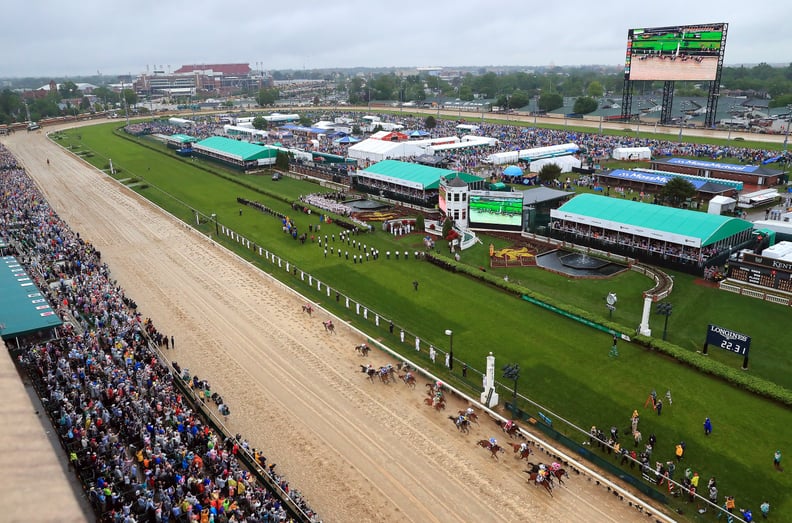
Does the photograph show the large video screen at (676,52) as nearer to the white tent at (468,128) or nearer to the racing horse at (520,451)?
the white tent at (468,128)

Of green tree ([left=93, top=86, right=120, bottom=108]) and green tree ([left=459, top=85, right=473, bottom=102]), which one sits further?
green tree ([left=93, top=86, right=120, bottom=108])

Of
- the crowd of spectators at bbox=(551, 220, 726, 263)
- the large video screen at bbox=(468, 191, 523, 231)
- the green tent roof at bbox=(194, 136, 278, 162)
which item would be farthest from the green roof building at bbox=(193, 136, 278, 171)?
the crowd of spectators at bbox=(551, 220, 726, 263)

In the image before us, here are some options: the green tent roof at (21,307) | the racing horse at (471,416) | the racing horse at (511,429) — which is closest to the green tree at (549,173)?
the racing horse at (471,416)

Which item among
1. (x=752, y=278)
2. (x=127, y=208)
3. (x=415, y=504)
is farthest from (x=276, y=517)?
(x=127, y=208)

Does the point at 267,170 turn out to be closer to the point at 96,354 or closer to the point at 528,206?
the point at 528,206

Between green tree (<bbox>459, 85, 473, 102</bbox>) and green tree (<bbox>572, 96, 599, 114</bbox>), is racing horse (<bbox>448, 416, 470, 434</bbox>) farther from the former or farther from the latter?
green tree (<bbox>459, 85, 473, 102</bbox>)

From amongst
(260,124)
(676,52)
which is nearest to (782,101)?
(676,52)

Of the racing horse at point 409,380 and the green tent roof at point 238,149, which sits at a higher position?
the green tent roof at point 238,149
